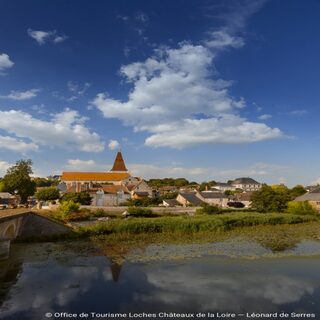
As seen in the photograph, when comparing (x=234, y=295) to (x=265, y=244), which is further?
(x=265, y=244)

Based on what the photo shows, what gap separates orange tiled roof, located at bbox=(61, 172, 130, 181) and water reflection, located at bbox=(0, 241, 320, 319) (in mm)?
80573

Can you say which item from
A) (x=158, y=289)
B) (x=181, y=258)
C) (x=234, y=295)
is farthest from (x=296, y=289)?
(x=181, y=258)

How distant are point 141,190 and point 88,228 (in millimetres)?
48859

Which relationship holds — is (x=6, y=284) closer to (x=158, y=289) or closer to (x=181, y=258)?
(x=158, y=289)

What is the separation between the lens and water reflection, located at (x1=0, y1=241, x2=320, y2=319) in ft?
48.1

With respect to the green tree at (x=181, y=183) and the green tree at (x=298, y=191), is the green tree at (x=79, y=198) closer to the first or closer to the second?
the green tree at (x=298, y=191)

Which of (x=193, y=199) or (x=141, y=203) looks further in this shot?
(x=193, y=199)

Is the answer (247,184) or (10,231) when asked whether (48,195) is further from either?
(247,184)

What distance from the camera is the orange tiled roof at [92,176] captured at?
340 feet

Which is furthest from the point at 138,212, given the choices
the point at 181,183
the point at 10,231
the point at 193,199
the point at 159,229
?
the point at 181,183

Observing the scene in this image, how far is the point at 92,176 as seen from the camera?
347 ft

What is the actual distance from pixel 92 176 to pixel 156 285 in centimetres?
9038

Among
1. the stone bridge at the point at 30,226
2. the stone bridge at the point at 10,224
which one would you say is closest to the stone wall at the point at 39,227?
the stone bridge at the point at 30,226

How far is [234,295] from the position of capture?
1594 cm
